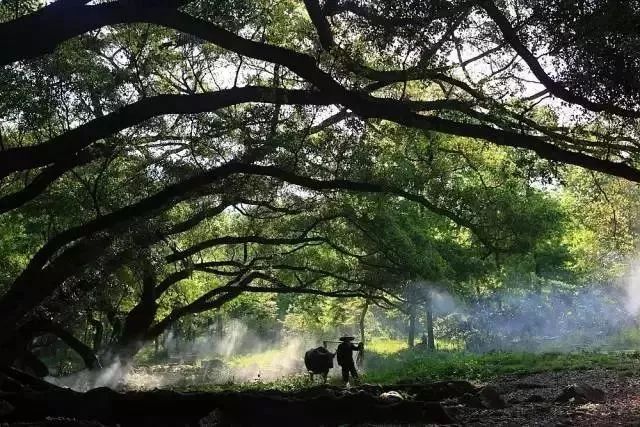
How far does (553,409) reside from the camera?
7.00m

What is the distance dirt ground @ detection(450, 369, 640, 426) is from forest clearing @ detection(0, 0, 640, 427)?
0.05m

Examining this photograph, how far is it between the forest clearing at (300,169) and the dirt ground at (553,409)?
5 cm

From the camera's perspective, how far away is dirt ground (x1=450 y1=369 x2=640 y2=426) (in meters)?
6.20

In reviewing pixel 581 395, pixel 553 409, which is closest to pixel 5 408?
pixel 553 409

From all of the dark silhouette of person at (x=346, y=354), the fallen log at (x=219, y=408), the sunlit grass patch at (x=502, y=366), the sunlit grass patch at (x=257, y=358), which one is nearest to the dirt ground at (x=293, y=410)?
the fallen log at (x=219, y=408)

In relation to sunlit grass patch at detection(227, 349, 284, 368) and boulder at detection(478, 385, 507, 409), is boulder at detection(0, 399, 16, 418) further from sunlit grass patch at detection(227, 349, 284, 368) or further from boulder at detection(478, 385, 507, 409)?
sunlit grass patch at detection(227, 349, 284, 368)

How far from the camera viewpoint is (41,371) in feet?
45.2

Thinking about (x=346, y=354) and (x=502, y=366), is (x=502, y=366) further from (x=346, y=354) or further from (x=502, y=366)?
(x=346, y=354)

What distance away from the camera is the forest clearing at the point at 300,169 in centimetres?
606

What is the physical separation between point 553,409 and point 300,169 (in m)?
5.78

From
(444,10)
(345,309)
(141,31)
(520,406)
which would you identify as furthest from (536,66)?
(345,309)

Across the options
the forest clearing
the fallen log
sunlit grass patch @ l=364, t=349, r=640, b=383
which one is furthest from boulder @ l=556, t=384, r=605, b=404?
sunlit grass patch @ l=364, t=349, r=640, b=383

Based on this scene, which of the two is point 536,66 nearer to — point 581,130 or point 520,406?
point 581,130

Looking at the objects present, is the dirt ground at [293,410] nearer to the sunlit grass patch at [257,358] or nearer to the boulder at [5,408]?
the boulder at [5,408]
